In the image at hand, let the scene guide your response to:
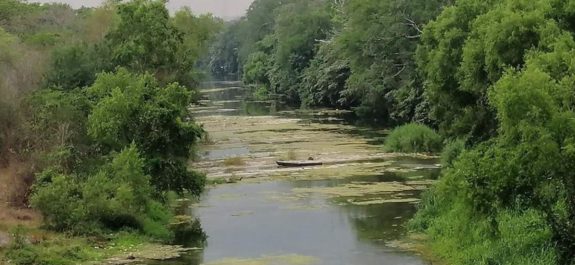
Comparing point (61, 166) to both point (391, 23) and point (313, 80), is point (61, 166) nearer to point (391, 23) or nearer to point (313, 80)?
point (391, 23)

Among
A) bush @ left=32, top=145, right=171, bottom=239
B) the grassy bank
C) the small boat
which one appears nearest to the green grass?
the grassy bank

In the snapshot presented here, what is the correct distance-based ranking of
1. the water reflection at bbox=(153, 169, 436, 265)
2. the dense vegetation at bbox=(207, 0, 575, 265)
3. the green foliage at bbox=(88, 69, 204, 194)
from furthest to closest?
the green foliage at bbox=(88, 69, 204, 194) → the water reflection at bbox=(153, 169, 436, 265) → the dense vegetation at bbox=(207, 0, 575, 265)

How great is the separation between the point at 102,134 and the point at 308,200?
9.49 meters

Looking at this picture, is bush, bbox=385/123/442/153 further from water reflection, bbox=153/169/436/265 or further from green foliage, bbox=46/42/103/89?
green foliage, bbox=46/42/103/89

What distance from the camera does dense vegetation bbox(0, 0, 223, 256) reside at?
1140 inches

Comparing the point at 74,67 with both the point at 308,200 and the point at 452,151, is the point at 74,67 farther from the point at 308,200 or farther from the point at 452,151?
the point at 452,151

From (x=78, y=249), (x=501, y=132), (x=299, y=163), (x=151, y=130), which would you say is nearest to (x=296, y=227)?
(x=151, y=130)

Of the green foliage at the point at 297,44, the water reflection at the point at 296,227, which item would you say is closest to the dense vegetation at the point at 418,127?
the water reflection at the point at 296,227

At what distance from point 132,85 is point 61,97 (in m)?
4.01

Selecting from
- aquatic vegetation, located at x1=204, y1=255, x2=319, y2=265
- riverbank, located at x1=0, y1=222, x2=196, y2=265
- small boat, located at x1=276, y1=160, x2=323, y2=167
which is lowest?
aquatic vegetation, located at x1=204, y1=255, x2=319, y2=265

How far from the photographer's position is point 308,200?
36500 millimetres

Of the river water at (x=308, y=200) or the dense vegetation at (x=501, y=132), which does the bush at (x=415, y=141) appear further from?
the river water at (x=308, y=200)

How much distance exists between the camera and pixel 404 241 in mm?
28172

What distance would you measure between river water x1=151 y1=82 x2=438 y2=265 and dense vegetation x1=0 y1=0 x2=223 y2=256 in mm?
2507
